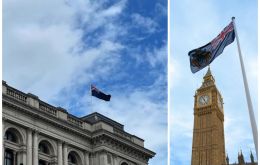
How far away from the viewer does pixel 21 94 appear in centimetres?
4184

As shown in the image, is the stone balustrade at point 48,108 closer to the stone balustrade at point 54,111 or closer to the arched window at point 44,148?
the stone balustrade at point 54,111

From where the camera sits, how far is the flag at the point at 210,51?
30.9m

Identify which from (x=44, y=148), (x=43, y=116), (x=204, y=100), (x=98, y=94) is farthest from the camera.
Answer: (x=204, y=100)

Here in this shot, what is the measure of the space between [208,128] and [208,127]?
291 millimetres

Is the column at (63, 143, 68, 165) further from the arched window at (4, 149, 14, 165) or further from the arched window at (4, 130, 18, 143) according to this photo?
the arched window at (4, 149, 14, 165)

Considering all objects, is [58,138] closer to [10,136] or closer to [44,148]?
[44,148]

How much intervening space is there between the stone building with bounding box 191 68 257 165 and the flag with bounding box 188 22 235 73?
123 metres

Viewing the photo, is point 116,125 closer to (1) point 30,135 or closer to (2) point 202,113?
(1) point 30,135

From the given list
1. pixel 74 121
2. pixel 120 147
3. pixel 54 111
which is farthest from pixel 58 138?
pixel 120 147

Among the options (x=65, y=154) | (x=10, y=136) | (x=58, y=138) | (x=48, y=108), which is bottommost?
(x=65, y=154)

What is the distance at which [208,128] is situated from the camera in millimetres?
159375

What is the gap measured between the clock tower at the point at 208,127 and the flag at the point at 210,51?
12319 cm

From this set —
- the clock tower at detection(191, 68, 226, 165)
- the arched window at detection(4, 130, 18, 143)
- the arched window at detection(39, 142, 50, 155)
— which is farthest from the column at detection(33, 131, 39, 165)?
the clock tower at detection(191, 68, 226, 165)

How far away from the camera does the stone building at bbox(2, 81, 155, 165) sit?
40.0 meters
